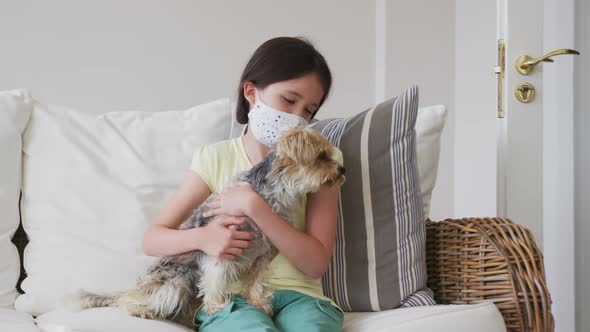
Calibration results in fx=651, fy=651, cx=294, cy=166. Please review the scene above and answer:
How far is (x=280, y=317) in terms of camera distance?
162 centimetres

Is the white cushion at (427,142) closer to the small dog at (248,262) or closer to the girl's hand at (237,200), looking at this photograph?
the small dog at (248,262)

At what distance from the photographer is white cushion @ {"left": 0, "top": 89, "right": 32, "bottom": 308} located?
197cm

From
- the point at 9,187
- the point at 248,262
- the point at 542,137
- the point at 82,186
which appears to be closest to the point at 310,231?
the point at 248,262

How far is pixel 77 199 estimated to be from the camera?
2025 millimetres

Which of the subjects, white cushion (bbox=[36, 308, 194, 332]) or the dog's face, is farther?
the dog's face

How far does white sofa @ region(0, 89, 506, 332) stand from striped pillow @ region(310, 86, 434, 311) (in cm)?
9

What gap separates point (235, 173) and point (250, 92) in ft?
0.84

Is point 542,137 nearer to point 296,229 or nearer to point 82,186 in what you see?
point 296,229

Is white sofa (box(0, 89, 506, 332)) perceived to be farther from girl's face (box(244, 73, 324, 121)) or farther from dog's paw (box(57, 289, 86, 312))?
girl's face (box(244, 73, 324, 121))

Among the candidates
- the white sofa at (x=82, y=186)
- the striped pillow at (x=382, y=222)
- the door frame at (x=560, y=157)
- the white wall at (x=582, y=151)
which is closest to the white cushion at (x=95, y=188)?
the white sofa at (x=82, y=186)

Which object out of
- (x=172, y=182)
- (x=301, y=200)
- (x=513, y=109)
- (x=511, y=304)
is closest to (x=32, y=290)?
(x=172, y=182)

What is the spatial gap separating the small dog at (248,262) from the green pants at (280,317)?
0.03 metres

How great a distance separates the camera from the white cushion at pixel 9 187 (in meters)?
1.97

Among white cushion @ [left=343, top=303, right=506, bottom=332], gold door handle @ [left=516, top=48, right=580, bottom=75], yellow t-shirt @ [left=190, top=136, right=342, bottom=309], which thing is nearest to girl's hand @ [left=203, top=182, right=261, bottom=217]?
yellow t-shirt @ [left=190, top=136, right=342, bottom=309]
